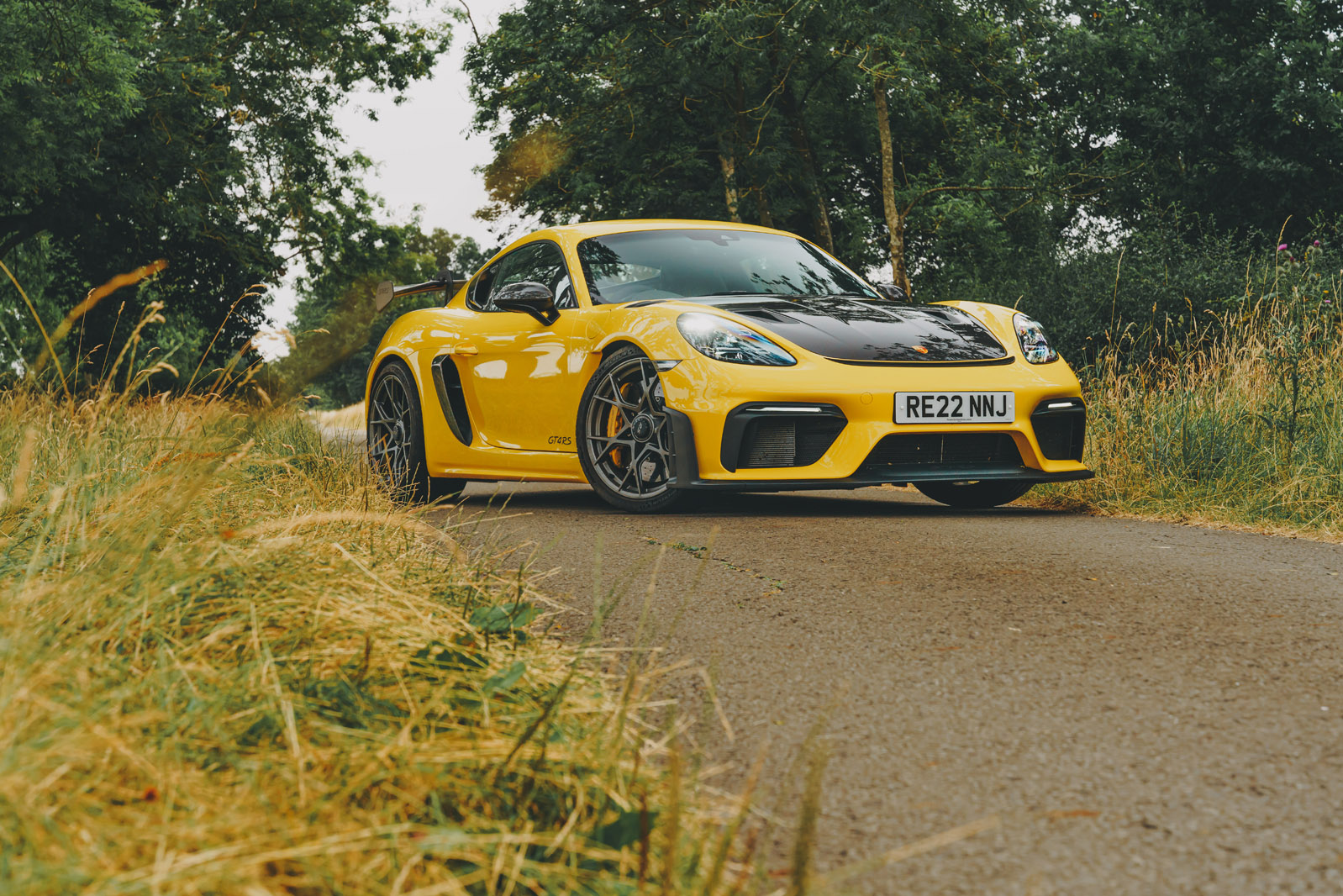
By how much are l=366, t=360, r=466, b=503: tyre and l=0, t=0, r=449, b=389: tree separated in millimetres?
10648

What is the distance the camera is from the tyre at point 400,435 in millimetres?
7141

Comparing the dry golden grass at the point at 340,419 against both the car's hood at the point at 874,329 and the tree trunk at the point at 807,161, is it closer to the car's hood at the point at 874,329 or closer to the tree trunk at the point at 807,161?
the car's hood at the point at 874,329

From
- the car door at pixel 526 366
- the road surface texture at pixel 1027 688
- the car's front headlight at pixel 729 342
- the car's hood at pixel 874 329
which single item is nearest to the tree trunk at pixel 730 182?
the car door at pixel 526 366

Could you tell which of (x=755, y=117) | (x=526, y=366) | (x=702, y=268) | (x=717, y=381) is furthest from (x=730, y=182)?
(x=717, y=381)

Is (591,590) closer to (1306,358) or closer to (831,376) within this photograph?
(831,376)

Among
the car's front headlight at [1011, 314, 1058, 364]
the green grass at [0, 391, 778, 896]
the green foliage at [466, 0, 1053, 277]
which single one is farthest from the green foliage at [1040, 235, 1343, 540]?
the green foliage at [466, 0, 1053, 277]

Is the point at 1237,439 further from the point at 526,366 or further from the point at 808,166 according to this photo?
the point at 808,166

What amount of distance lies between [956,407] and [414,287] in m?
4.27

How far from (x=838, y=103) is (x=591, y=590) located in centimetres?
2037

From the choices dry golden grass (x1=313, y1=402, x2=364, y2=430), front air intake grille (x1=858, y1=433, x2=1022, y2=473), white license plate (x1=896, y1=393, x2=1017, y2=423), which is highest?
white license plate (x1=896, y1=393, x2=1017, y2=423)

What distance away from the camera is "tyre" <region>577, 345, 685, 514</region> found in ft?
17.9

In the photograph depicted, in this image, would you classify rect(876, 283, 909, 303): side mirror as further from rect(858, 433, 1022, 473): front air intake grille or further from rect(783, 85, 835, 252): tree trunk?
rect(783, 85, 835, 252): tree trunk

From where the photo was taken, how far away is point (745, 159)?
20.6 metres

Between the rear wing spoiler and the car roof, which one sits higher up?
the car roof
